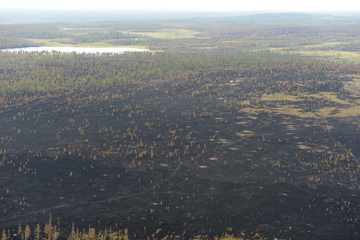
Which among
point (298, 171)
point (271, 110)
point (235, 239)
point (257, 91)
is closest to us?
point (235, 239)

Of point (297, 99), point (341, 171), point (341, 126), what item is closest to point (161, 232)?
point (341, 171)

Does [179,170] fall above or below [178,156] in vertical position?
below

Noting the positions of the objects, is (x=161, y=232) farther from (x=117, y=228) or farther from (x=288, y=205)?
(x=288, y=205)

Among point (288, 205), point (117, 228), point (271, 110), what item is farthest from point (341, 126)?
point (117, 228)

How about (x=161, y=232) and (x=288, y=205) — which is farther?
(x=288, y=205)

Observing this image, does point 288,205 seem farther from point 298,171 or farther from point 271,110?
point 271,110

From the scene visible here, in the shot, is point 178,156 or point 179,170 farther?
point 178,156

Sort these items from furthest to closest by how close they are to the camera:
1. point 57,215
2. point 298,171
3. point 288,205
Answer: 1. point 298,171
2. point 288,205
3. point 57,215

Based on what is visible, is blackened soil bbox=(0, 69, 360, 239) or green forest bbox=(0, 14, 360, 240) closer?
green forest bbox=(0, 14, 360, 240)

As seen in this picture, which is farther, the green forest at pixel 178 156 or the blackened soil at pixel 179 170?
the blackened soil at pixel 179 170
